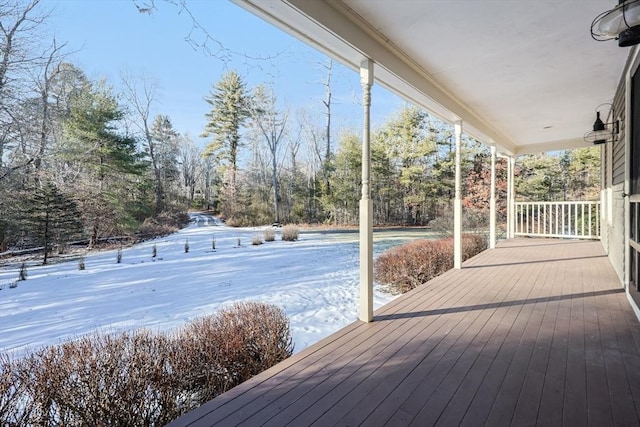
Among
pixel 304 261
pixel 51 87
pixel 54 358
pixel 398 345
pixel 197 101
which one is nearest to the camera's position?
pixel 54 358

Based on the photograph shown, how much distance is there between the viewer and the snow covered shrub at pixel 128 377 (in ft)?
5.88

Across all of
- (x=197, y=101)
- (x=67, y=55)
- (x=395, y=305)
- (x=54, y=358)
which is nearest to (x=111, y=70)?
(x=67, y=55)

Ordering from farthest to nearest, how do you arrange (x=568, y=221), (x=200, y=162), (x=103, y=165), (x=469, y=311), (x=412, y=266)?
(x=200, y=162)
(x=103, y=165)
(x=568, y=221)
(x=412, y=266)
(x=469, y=311)

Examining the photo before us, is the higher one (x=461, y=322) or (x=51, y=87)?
(x=51, y=87)

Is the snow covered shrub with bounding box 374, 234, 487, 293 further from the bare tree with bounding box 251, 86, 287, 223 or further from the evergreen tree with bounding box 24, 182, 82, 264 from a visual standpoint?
the bare tree with bounding box 251, 86, 287, 223

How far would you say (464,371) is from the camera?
6.17 feet

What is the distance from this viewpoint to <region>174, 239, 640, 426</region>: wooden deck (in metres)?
1.47

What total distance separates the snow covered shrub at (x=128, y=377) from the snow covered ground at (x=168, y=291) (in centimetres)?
105

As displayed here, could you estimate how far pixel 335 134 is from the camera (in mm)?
18891

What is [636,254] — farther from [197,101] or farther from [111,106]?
[197,101]

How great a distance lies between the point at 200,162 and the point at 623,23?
17.7m

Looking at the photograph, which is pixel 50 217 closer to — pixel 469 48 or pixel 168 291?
pixel 168 291

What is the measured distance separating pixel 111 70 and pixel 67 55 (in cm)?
342

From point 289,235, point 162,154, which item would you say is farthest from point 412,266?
point 162,154
